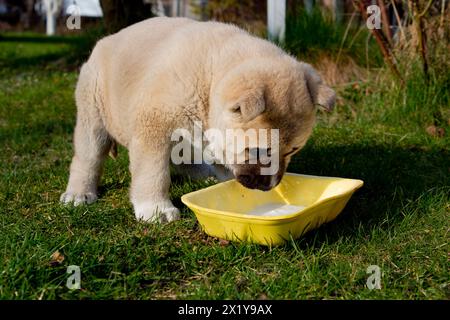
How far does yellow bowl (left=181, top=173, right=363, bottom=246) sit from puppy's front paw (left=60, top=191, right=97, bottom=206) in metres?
0.99

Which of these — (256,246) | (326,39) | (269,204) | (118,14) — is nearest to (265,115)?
(256,246)

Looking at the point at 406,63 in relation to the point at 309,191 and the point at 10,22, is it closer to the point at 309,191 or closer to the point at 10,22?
the point at 309,191

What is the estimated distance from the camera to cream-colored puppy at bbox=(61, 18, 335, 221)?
3.33 m

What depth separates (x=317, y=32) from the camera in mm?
7543

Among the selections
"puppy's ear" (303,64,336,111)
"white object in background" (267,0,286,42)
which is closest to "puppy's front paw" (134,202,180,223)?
"puppy's ear" (303,64,336,111)

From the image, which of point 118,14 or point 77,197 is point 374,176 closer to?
point 77,197

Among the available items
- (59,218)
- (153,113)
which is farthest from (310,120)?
(59,218)

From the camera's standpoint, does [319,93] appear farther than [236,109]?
Yes

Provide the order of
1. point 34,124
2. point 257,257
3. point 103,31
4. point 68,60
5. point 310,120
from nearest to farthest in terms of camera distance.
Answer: point 257,257
point 310,120
point 34,124
point 103,31
point 68,60

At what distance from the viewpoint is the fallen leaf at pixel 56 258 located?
9.53 feet

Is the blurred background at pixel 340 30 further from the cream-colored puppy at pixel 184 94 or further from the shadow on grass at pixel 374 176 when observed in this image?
the cream-colored puppy at pixel 184 94

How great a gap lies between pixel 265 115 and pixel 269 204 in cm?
92

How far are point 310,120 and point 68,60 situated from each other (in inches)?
322

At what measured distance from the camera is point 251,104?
3111 millimetres
